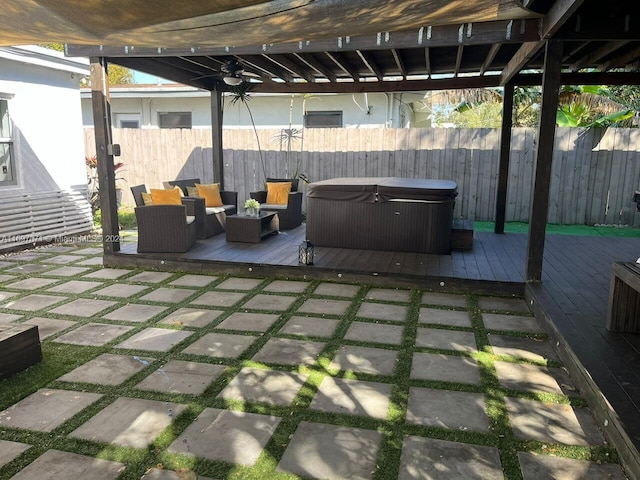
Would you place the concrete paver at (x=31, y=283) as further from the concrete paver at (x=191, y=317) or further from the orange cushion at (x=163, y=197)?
the concrete paver at (x=191, y=317)

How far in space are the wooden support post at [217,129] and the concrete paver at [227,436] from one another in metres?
6.12

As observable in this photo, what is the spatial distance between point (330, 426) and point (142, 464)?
0.93 m

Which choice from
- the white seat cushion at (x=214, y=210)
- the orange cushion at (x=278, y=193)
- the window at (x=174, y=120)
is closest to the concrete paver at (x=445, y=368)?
the white seat cushion at (x=214, y=210)

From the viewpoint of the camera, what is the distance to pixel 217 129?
8320mm

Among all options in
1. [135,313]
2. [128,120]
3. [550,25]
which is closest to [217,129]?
[135,313]

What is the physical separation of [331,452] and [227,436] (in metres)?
0.54

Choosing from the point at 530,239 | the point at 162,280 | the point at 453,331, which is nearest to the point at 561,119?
the point at 530,239

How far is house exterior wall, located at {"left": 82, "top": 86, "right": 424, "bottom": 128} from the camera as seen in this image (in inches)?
450

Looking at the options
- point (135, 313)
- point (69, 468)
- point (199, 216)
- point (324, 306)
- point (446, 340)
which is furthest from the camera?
point (199, 216)

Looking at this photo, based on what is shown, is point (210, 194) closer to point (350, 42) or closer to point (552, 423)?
point (350, 42)

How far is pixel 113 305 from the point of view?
4574 mm

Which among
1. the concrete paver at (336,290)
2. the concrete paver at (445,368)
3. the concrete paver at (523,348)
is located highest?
the concrete paver at (336,290)

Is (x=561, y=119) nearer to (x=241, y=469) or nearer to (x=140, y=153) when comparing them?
(x=140, y=153)

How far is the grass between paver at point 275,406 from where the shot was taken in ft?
7.33
